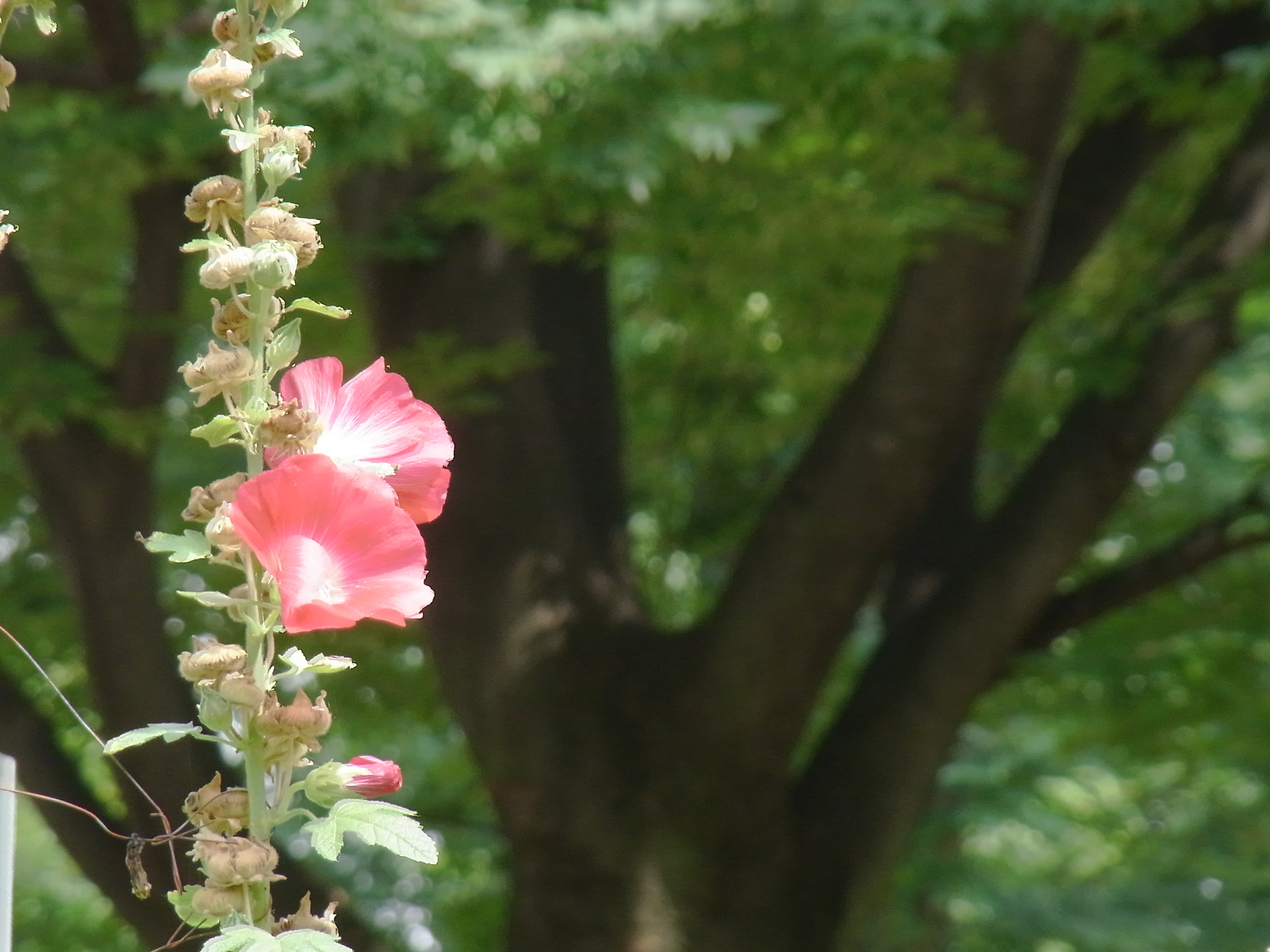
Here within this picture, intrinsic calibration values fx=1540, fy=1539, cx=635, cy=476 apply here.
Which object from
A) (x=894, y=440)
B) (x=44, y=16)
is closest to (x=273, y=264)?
(x=44, y=16)

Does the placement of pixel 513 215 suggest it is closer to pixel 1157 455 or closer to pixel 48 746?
pixel 48 746

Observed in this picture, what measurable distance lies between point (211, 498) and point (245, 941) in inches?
8.5

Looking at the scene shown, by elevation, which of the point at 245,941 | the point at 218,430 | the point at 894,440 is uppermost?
the point at 894,440

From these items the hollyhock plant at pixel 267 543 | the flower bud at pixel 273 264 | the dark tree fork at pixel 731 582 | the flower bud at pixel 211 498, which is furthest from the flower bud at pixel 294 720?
the dark tree fork at pixel 731 582

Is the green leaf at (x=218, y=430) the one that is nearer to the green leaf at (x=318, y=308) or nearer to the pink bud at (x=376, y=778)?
the green leaf at (x=318, y=308)

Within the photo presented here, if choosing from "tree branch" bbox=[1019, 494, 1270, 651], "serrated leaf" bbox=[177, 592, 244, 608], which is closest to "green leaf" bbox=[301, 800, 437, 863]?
"serrated leaf" bbox=[177, 592, 244, 608]

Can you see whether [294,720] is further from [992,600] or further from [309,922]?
[992,600]

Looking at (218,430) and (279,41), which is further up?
(279,41)

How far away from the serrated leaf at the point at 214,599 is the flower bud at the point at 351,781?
11 centimetres

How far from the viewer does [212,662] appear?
0.73 m

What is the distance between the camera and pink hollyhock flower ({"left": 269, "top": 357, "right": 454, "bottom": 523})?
834 millimetres

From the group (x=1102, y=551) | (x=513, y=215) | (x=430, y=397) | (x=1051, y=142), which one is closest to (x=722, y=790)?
(x=430, y=397)

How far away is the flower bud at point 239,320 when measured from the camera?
0.77m

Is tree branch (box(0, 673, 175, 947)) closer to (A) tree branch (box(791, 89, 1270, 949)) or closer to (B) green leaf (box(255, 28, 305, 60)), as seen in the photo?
(A) tree branch (box(791, 89, 1270, 949))
